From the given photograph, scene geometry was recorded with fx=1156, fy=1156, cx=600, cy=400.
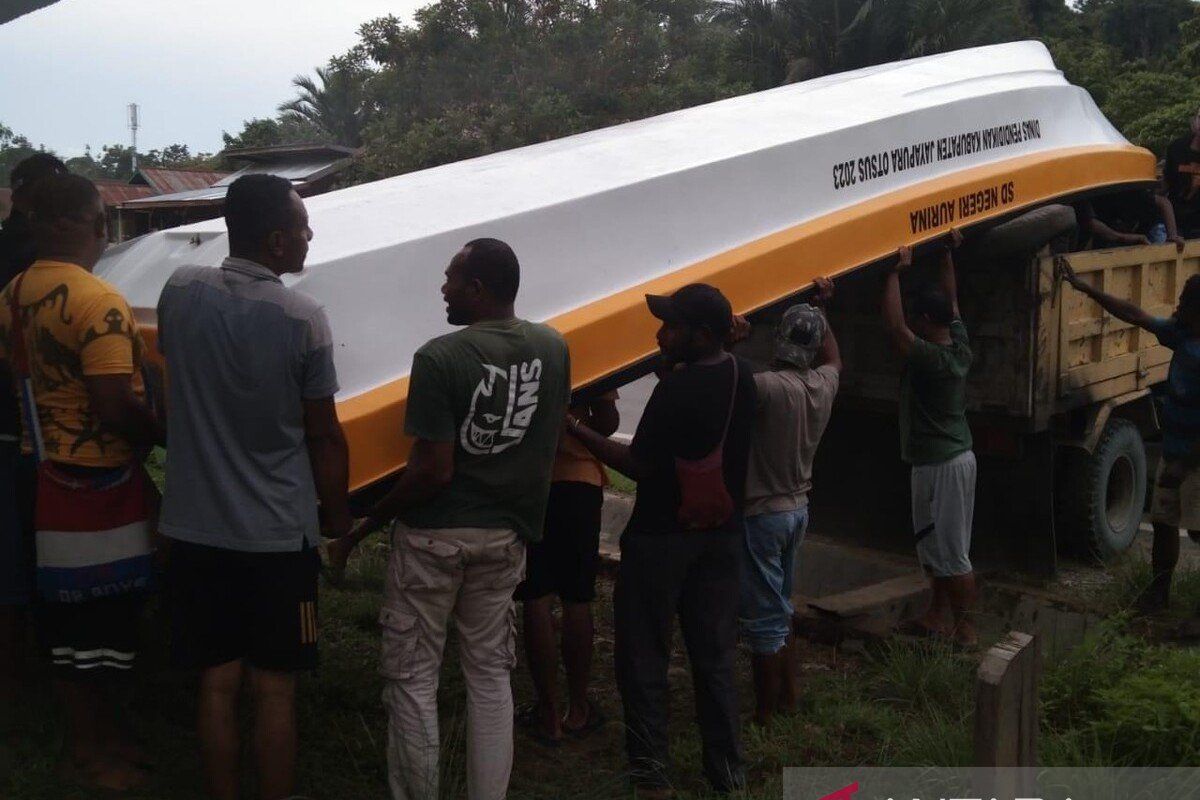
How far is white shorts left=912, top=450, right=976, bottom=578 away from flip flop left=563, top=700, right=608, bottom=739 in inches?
66.6

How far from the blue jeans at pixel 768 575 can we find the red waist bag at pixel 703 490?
55 cm

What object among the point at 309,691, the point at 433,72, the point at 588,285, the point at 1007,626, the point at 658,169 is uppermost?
the point at 433,72

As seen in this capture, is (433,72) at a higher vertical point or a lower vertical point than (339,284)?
higher

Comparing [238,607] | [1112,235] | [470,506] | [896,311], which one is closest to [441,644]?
[470,506]

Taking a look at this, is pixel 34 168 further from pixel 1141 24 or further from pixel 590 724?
pixel 1141 24

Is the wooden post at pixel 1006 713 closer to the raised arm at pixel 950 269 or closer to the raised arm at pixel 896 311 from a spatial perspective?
the raised arm at pixel 896 311

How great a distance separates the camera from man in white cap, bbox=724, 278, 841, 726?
3.84 meters

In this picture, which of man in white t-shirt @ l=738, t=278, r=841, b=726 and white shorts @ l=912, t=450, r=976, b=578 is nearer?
man in white t-shirt @ l=738, t=278, r=841, b=726

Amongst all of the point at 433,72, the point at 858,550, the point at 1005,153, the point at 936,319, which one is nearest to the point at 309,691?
the point at 936,319

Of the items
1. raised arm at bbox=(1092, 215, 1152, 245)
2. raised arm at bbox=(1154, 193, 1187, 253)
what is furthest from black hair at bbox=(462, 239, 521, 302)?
raised arm at bbox=(1154, 193, 1187, 253)

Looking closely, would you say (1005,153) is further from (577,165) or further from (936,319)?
(577,165)

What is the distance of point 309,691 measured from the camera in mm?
4008

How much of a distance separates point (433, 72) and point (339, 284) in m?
21.8

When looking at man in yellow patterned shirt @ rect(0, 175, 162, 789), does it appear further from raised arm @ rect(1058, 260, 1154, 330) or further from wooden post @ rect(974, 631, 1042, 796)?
raised arm @ rect(1058, 260, 1154, 330)
